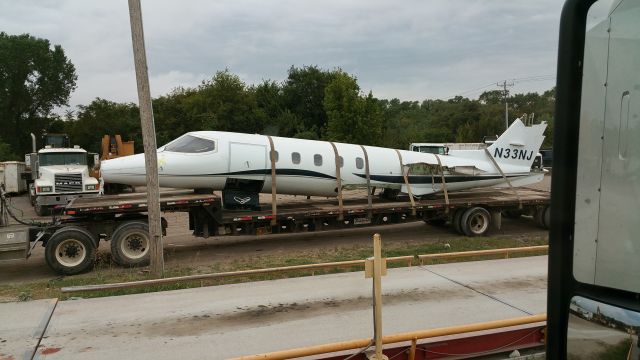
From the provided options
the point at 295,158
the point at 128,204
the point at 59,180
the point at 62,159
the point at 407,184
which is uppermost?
the point at 295,158

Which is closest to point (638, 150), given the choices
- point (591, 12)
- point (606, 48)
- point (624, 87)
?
point (624, 87)

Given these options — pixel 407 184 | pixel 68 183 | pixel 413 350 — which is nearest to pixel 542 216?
pixel 407 184

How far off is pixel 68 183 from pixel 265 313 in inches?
646

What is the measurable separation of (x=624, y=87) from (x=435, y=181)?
12.9m

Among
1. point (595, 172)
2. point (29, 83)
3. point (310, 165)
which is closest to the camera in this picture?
point (595, 172)

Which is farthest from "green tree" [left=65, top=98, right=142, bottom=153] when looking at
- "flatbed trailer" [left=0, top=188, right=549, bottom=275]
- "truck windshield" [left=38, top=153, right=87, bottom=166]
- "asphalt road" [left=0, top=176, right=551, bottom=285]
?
"flatbed trailer" [left=0, top=188, right=549, bottom=275]

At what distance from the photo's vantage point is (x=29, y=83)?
62.7 metres

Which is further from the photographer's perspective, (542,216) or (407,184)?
(542,216)

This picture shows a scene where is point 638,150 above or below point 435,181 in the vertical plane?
above

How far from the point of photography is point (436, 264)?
9180 millimetres

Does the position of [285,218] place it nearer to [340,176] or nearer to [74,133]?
[340,176]

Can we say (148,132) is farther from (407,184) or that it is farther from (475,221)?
(475,221)

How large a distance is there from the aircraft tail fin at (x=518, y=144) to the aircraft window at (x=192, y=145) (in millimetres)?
8766

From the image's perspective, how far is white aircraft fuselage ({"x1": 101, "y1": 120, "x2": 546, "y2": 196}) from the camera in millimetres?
12320
